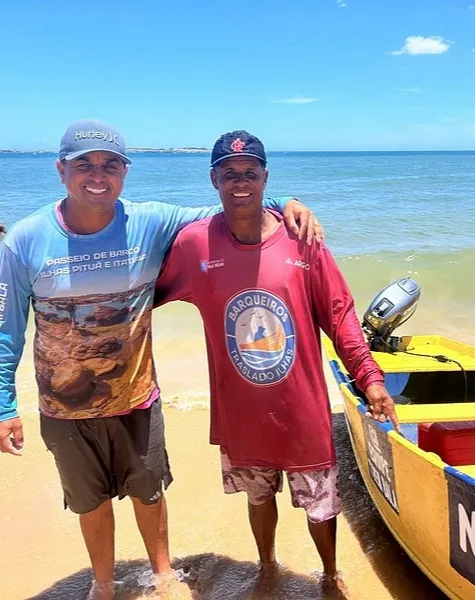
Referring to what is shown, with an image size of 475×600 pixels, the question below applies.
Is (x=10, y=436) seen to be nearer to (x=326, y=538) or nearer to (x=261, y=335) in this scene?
(x=261, y=335)

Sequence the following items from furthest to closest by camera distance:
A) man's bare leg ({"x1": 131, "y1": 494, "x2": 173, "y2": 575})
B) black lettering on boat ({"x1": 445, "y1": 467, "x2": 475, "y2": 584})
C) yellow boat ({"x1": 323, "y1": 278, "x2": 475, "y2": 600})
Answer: man's bare leg ({"x1": 131, "y1": 494, "x2": 173, "y2": 575}), yellow boat ({"x1": 323, "y1": 278, "x2": 475, "y2": 600}), black lettering on boat ({"x1": 445, "y1": 467, "x2": 475, "y2": 584})

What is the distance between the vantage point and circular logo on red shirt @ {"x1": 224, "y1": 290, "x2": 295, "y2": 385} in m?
Result: 2.52

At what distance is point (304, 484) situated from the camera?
2.69 meters

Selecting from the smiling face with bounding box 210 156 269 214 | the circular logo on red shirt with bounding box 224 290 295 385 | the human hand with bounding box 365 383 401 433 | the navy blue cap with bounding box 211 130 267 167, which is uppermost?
the navy blue cap with bounding box 211 130 267 167

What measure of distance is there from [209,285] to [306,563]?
71.4 inches

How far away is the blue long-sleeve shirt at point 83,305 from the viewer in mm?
2498

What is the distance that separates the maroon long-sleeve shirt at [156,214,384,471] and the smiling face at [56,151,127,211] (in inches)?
14.9

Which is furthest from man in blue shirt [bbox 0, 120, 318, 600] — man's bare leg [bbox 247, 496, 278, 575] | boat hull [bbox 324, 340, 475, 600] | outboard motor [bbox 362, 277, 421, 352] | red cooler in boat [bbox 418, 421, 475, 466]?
outboard motor [bbox 362, 277, 421, 352]

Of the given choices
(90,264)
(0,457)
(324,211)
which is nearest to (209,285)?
(90,264)

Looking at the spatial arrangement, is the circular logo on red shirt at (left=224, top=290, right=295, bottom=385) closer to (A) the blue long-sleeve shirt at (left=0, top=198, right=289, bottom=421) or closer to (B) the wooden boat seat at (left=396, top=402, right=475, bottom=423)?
(A) the blue long-sleeve shirt at (left=0, top=198, right=289, bottom=421)

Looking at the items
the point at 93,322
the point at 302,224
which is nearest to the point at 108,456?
the point at 93,322

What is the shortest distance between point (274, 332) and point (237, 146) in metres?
0.79

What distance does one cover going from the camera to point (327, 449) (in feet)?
8.67

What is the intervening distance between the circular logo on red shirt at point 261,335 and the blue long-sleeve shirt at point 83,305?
1.50ft
